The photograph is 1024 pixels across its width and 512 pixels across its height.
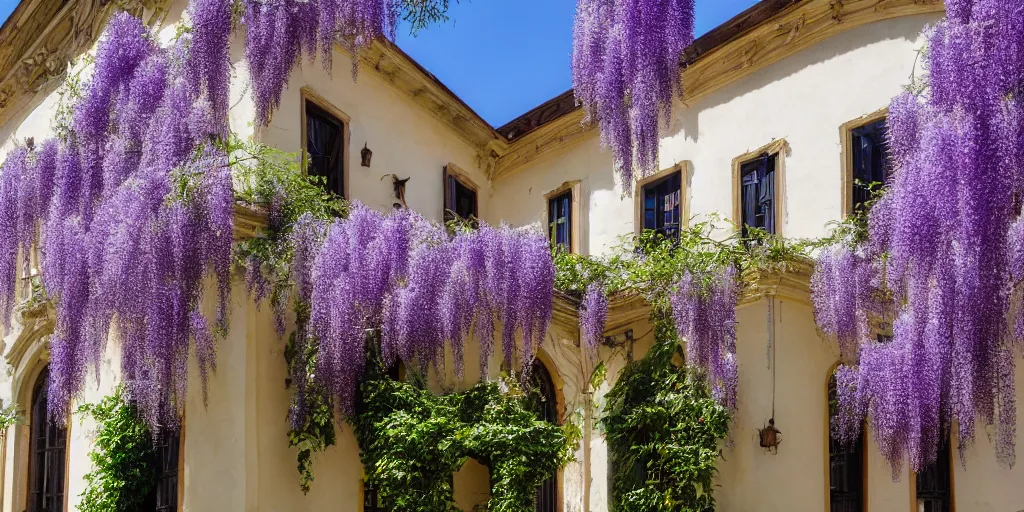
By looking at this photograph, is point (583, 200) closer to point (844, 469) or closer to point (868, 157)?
point (868, 157)

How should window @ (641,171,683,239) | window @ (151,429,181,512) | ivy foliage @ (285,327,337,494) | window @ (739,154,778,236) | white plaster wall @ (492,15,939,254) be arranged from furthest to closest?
window @ (641,171,683,239) < window @ (739,154,778,236) < white plaster wall @ (492,15,939,254) < window @ (151,429,181,512) < ivy foliage @ (285,327,337,494)

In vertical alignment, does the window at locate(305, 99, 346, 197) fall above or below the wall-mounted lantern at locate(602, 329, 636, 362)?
above

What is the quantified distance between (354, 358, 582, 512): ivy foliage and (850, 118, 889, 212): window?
13.8 feet

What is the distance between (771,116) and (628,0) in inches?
126

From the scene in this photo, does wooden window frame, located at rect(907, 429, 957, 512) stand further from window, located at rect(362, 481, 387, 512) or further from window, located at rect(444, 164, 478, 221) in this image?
window, located at rect(444, 164, 478, 221)

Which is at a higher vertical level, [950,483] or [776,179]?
[776,179]

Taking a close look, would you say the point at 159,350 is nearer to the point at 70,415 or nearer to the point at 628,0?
the point at 70,415

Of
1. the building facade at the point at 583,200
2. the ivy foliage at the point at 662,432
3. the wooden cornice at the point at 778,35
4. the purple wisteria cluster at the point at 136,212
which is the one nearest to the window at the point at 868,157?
the building facade at the point at 583,200

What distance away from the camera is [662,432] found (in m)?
11.8

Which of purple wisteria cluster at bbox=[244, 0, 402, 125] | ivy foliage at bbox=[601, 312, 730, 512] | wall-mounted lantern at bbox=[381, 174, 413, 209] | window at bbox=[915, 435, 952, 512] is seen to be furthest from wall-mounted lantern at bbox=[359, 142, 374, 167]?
window at bbox=[915, 435, 952, 512]

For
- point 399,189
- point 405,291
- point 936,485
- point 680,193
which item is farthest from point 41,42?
point 936,485

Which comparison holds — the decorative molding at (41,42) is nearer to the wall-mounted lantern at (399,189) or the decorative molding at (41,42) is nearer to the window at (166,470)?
the wall-mounted lantern at (399,189)

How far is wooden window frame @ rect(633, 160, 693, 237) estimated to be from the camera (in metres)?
13.8

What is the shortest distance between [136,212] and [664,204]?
6.54 metres
